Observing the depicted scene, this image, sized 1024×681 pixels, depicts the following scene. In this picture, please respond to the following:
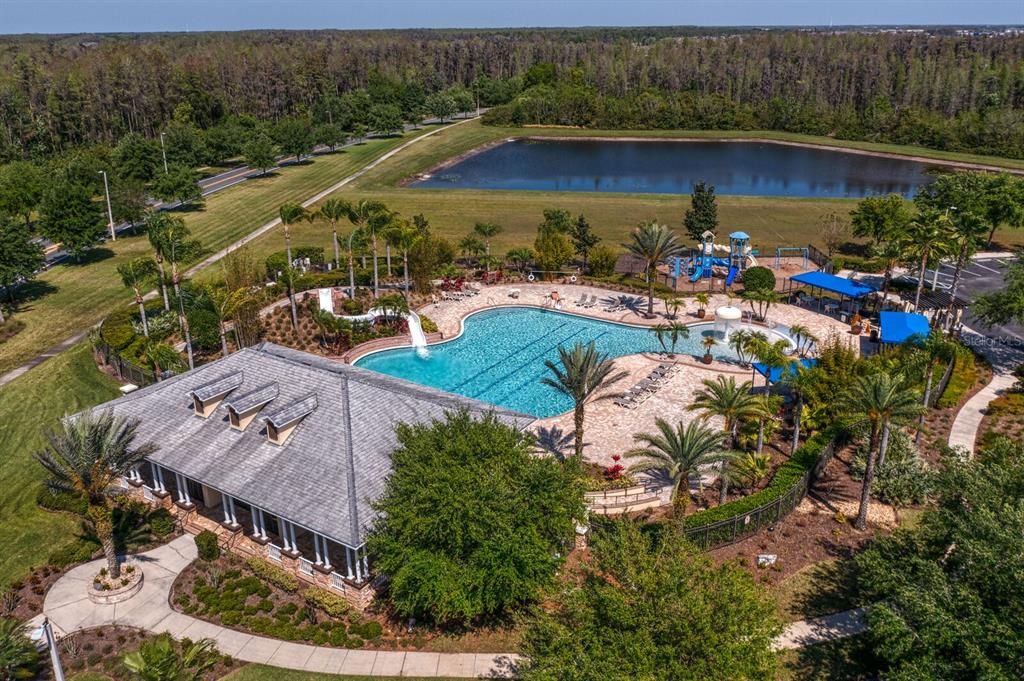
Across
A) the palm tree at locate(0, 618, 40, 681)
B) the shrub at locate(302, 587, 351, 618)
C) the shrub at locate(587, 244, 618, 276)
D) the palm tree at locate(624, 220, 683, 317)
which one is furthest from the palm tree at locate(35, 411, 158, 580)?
the shrub at locate(587, 244, 618, 276)

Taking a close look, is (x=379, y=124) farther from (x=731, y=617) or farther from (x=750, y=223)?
(x=731, y=617)

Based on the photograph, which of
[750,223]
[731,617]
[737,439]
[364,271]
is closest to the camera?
[731,617]

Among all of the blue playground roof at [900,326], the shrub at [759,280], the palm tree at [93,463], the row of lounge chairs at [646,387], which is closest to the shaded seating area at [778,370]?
the row of lounge chairs at [646,387]

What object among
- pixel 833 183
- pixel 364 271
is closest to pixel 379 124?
pixel 833 183

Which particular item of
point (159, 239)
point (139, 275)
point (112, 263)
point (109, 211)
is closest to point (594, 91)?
point (109, 211)

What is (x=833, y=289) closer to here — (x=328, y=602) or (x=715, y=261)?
(x=715, y=261)

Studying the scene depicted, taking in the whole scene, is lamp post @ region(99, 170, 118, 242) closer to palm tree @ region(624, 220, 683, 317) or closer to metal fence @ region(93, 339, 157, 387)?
metal fence @ region(93, 339, 157, 387)
